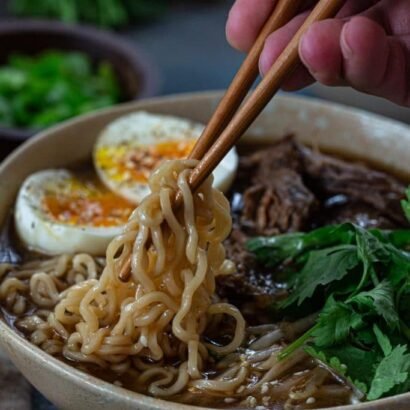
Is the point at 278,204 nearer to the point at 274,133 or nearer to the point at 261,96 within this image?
the point at 274,133

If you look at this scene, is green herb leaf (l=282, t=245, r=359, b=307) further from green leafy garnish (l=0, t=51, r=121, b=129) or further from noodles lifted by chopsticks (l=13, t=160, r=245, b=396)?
green leafy garnish (l=0, t=51, r=121, b=129)

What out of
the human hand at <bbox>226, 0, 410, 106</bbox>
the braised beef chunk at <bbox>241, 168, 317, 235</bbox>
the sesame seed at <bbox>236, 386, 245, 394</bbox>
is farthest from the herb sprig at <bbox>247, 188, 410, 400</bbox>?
the human hand at <bbox>226, 0, 410, 106</bbox>

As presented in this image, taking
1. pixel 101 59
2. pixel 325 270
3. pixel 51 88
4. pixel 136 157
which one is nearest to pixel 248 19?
pixel 325 270

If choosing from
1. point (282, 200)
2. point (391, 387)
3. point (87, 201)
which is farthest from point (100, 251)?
point (391, 387)

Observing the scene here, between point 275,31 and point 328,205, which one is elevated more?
point 275,31

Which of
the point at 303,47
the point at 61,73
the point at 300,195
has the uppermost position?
the point at 303,47

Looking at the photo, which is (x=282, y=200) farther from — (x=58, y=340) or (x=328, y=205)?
(x=58, y=340)
